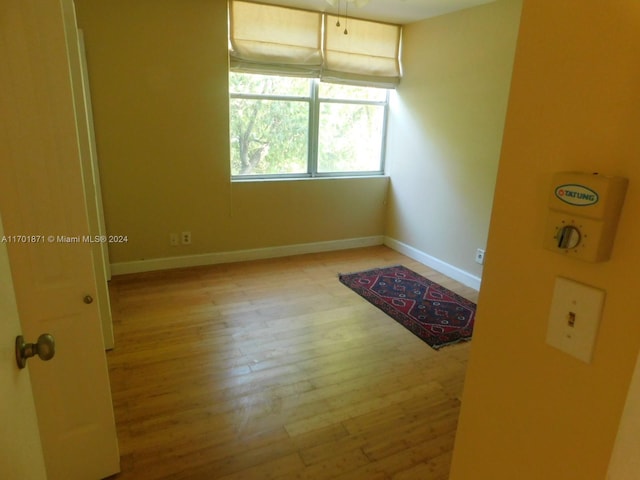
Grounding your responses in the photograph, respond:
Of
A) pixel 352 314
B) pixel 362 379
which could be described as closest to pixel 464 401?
pixel 362 379

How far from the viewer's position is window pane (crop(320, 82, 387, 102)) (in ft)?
15.0

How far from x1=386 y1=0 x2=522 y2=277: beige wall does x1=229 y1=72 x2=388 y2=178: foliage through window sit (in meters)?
0.32

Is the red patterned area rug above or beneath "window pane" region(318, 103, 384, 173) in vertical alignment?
beneath

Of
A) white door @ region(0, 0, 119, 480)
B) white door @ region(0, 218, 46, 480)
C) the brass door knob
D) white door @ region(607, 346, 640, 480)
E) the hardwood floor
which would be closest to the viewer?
white door @ region(607, 346, 640, 480)

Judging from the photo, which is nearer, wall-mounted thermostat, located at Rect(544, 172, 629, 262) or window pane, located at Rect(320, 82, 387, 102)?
wall-mounted thermostat, located at Rect(544, 172, 629, 262)

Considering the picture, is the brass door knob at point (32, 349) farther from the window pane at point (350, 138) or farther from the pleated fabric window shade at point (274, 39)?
the window pane at point (350, 138)

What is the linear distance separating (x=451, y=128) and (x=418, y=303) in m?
1.75

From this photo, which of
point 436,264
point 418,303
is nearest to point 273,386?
point 418,303

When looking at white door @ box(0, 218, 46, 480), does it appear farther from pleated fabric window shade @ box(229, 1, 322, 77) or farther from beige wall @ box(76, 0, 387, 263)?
pleated fabric window shade @ box(229, 1, 322, 77)

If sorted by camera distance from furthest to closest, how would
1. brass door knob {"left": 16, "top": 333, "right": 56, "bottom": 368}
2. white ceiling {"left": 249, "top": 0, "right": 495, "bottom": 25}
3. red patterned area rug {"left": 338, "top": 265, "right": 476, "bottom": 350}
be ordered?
white ceiling {"left": 249, "top": 0, "right": 495, "bottom": 25} < red patterned area rug {"left": 338, "top": 265, "right": 476, "bottom": 350} < brass door knob {"left": 16, "top": 333, "right": 56, "bottom": 368}

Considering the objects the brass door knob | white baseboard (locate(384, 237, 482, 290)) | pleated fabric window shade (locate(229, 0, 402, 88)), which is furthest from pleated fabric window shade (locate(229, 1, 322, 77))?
the brass door knob

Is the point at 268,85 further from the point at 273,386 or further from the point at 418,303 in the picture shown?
the point at 273,386

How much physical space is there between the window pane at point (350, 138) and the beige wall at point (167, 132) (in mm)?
547

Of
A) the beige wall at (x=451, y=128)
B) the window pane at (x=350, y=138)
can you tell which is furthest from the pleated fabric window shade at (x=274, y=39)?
the beige wall at (x=451, y=128)
